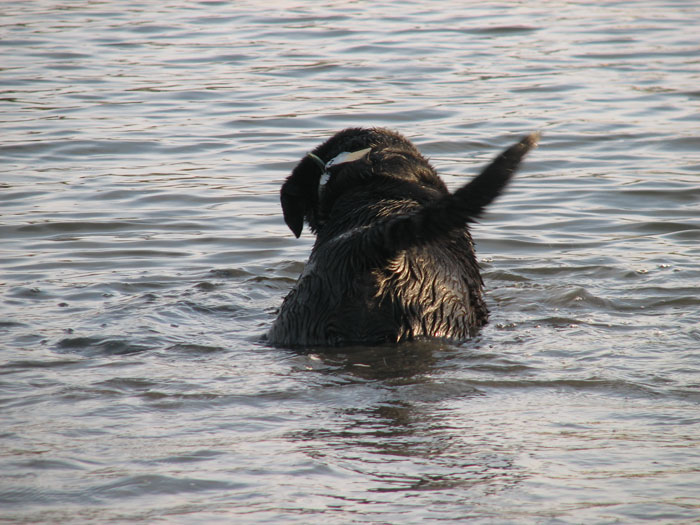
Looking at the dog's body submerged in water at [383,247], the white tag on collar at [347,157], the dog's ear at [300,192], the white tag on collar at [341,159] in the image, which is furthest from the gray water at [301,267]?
the white tag on collar at [347,157]

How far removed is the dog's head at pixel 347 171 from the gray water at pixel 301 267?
2.51 ft

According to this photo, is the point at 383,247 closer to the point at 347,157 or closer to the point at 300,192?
the point at 347,157

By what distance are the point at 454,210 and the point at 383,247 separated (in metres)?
0.50

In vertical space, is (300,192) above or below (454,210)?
below

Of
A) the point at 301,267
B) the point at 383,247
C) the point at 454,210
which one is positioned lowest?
the point at 301,267

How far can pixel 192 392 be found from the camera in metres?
4.39

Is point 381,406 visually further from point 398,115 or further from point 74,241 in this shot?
point 398,115

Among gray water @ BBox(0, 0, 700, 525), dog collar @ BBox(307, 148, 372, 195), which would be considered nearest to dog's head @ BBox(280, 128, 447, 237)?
dog collar @ BBox(307, 148, 372, 195)

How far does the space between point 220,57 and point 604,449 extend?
11.2 metres

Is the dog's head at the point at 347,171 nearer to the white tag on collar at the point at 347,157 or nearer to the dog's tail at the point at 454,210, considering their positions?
the white tag on collar at the point at 347,157

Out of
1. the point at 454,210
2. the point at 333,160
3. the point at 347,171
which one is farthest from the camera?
the point at 333,160

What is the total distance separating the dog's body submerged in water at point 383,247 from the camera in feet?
14.4

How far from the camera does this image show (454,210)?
13.9 ft

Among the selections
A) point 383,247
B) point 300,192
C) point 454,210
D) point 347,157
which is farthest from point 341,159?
point 454,210
